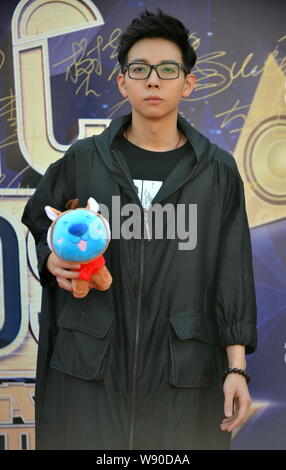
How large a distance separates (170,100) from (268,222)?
107 centimetres

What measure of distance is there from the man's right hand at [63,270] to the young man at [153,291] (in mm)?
10

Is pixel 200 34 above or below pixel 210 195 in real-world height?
above

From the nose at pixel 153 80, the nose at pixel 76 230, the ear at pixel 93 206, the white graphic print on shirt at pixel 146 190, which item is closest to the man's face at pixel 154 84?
the nose at pixel 153 80

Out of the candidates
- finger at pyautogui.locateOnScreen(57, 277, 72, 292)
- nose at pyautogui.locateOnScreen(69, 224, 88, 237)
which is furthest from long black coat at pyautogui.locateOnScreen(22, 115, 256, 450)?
nose at pyautogui.locateOnScreen(69, 224, 88, 237)

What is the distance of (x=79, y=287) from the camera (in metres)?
1.89

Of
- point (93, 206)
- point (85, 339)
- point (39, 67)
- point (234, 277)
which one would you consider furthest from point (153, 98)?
point (39, 67)

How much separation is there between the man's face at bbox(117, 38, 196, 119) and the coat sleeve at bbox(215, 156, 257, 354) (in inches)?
11.7

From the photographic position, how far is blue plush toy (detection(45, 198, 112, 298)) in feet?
5.90

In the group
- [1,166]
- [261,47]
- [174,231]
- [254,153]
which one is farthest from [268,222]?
[1,166]

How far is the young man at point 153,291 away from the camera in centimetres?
200

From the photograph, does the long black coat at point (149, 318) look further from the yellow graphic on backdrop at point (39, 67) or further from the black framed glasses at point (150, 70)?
the yellow graphic on backdrop at point (39, 67)

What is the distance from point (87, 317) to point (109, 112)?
→ 1199 mm

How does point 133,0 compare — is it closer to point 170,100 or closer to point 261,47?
point 261,47

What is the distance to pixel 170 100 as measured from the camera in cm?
203
